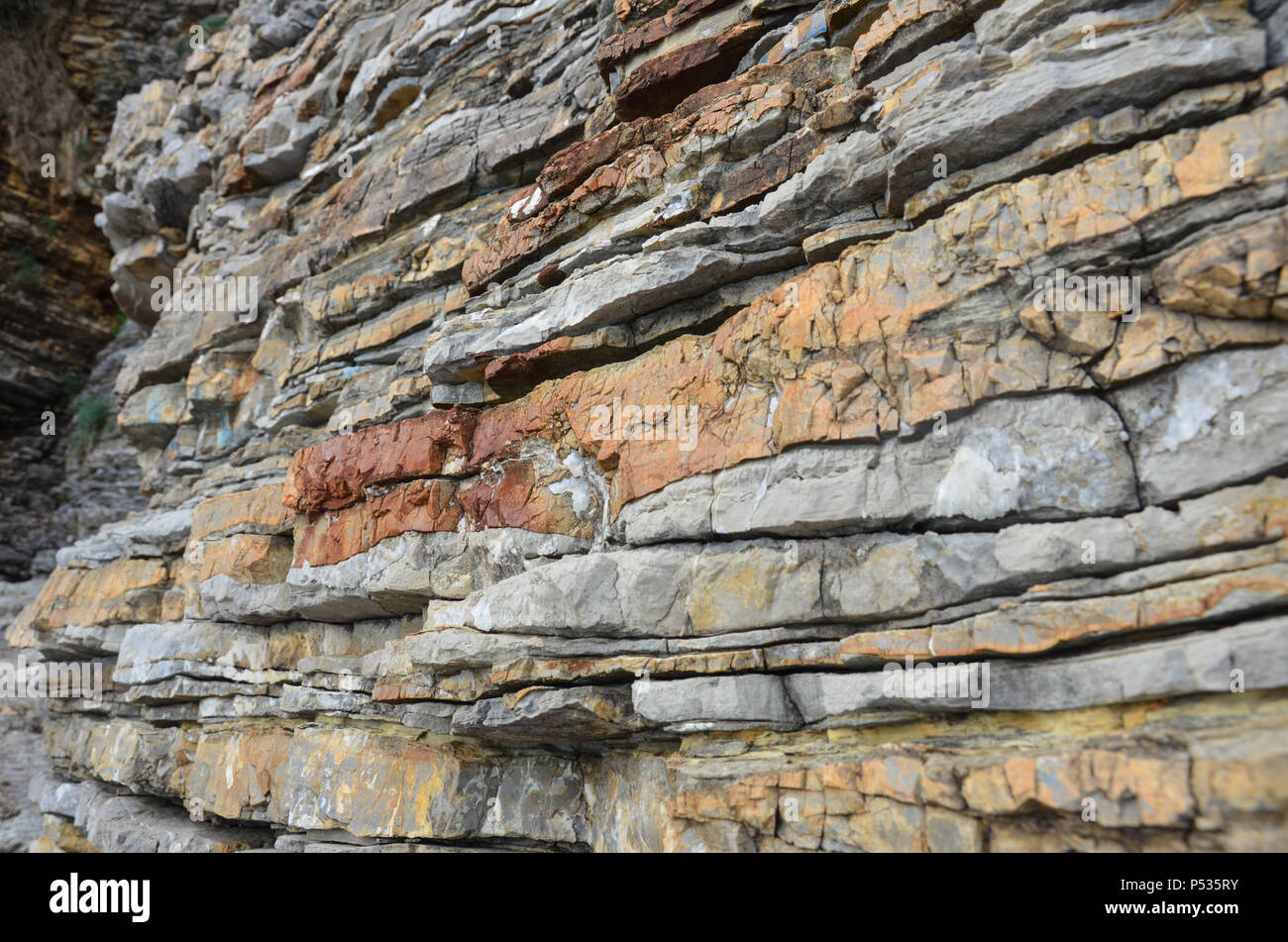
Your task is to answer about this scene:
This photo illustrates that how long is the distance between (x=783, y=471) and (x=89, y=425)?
27586 mm

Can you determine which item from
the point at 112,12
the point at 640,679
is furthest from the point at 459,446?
the point at 112,12

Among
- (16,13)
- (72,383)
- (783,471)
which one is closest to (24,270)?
(72,383)

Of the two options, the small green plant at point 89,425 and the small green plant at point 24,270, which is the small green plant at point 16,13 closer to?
the small green plant at point 24,270

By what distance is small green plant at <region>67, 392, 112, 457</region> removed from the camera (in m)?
25.3

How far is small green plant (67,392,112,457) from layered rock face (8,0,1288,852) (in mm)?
16131

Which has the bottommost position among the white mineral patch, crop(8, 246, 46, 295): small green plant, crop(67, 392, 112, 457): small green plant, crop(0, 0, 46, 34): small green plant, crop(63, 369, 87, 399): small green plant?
the white mineral patch

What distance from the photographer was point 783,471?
679 cm

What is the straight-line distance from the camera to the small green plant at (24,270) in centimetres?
2480

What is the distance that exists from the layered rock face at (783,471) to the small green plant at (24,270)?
744 inches

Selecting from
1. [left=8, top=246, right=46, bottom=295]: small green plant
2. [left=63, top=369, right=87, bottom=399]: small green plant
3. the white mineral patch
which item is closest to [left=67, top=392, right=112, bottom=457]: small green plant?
[left=63, top=369, right=87, bottom=399]: small green plant

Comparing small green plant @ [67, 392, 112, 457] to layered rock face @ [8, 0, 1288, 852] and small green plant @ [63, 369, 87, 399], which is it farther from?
layered rock face @ [8, 0, 1288, 852]

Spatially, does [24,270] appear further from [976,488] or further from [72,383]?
[976,488]

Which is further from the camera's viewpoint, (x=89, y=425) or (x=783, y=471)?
(x=89, y=425)

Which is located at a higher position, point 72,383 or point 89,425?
point 72,383
